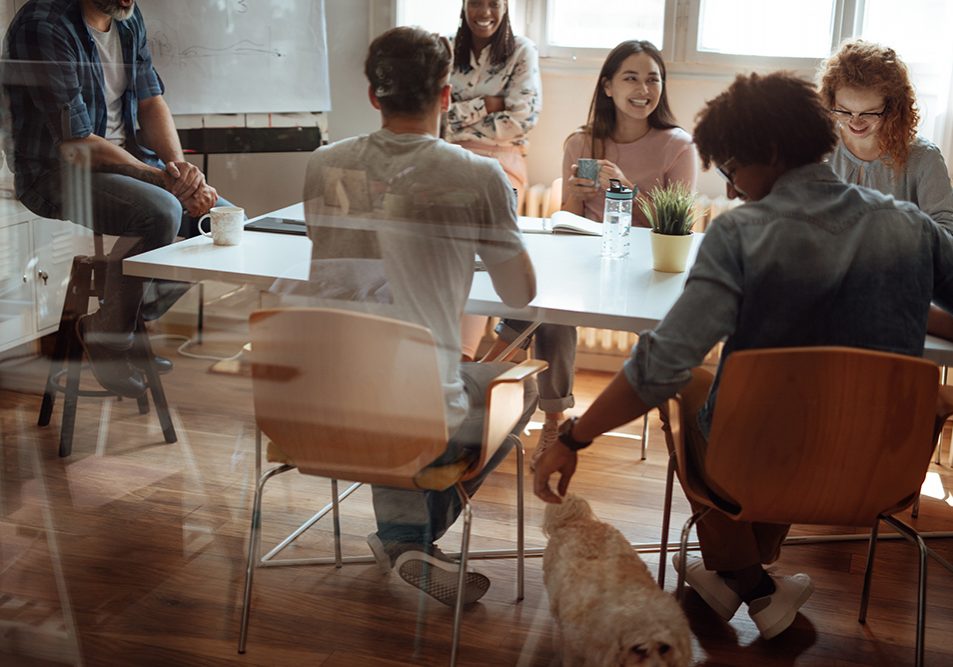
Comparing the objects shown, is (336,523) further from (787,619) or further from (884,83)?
(884,83)

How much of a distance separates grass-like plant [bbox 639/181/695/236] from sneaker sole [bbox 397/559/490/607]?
0.63 metres

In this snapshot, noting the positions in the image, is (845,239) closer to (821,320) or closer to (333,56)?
(821,320)

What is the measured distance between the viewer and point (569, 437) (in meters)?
1.53

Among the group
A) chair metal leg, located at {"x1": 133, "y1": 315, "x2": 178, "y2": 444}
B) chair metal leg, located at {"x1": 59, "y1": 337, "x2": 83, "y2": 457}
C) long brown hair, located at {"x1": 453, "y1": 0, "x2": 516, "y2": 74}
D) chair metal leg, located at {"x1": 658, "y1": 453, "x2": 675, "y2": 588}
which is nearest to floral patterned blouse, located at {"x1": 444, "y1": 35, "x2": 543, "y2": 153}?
long brown hair, located at {"x1": 453, "y1": 0, "x2": 516, "y2": 74}

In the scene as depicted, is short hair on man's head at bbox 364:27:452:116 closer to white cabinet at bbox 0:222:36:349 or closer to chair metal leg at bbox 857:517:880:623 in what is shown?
white cabinet at bbox 0:222:36:349

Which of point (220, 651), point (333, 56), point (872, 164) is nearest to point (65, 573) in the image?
point (220, 651)

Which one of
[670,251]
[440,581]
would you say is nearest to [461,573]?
[440,581]

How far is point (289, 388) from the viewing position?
1.59m

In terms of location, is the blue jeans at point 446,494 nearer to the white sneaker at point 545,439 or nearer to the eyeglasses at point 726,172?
the white sneaker at point 545,439

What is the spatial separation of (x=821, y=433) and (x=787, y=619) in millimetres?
397

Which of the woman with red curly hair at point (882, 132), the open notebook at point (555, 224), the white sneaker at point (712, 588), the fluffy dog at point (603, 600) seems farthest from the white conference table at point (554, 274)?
the white sneaker at point (712, 588)

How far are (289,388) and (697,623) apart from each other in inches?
29.7

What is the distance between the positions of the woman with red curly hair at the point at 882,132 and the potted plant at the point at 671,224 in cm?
21

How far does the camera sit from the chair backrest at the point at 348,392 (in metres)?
1.49
